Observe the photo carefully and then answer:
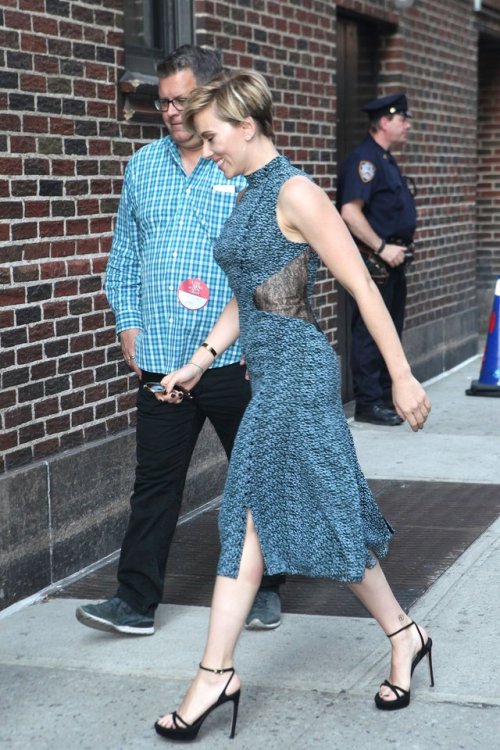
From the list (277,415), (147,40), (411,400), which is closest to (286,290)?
(277,415)

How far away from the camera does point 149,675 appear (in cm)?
447

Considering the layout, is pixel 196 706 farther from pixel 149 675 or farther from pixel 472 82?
pixel 472 82

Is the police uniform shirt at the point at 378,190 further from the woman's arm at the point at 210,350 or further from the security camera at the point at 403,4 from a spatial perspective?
the woman's arm at the point at 210,350

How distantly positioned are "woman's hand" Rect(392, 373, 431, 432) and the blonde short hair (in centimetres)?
83

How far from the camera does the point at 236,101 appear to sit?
3.93 metres

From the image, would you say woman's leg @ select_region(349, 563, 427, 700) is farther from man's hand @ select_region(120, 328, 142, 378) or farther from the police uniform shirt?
the police uniform shirt

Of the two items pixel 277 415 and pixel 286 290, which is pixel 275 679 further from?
pixel 286 290

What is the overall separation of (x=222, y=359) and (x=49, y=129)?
1.39 meters

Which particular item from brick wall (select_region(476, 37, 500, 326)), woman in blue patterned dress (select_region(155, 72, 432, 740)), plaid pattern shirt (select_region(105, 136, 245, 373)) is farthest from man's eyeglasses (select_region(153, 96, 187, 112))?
brick wall (select_region(476, 37, 500, 326))

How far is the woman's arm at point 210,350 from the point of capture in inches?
173

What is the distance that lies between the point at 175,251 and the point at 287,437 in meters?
1.11

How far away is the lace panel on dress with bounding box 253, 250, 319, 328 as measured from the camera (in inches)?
157

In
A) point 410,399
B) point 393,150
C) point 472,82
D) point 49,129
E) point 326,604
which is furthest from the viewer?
point 472,82

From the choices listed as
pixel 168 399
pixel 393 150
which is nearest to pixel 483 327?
pixel 393 150
